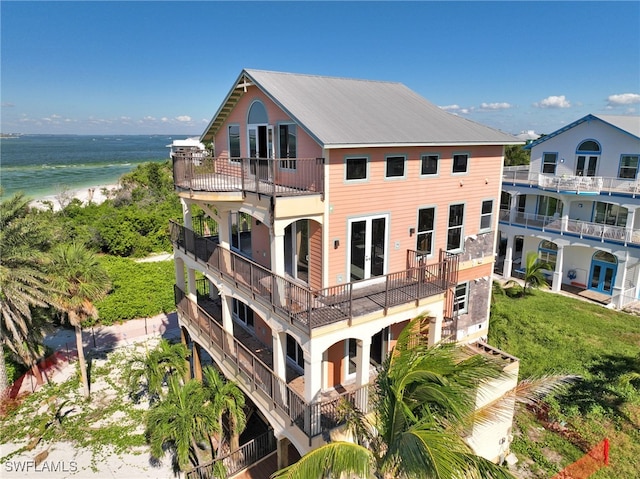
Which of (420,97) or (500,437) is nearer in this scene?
(500,437)

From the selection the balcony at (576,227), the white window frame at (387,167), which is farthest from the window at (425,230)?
the balcony at (576,227)

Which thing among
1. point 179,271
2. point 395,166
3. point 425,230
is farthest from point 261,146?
point 179,271

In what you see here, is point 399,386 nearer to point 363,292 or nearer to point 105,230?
point 363,292

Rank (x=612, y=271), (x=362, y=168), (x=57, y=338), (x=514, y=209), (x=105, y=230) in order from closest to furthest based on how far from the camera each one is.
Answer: (x=362, y=168) → (x=57, y=338) → (x=612, y=271) → (x=514, y=209) → (x=105, y=230)

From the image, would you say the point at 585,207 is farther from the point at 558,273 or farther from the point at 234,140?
the point at 234,140

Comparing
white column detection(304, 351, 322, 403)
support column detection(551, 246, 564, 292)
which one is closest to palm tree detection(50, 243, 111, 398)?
white column detection(304, 351, 322, 403)

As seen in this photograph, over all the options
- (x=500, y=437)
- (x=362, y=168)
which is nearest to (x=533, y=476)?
(x=500, y=437)
